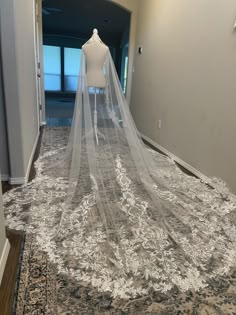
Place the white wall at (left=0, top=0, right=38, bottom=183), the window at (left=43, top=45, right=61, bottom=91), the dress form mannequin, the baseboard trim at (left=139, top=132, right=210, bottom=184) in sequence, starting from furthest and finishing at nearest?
the window at (left=43, top=45, right=61, bottom=91) → the dress form mannequin → the baseboard trim at (left=139, top=132, right=210, bottom=184) → the white wall at (left=0, top=0, right=38, bottom=183)

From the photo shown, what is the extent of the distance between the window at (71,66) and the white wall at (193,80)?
23.3ft

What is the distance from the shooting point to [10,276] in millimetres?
1126

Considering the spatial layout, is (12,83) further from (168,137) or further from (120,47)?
(120,47)

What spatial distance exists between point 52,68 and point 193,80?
9312mm

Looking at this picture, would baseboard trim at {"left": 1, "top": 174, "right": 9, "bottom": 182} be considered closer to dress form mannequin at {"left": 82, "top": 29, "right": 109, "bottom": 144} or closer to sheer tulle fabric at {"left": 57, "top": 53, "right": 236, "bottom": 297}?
sheer tulle fabric at {"left": 57, "top": 53, "right": 236, "bottom": 297}

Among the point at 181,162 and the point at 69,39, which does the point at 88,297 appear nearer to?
the point at 181,162

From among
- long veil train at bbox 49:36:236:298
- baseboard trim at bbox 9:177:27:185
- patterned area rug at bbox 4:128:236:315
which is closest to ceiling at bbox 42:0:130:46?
long veil train at bbox 49:36:236:298

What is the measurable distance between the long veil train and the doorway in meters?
2.56

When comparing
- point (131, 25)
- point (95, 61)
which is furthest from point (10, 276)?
point (131, 25)

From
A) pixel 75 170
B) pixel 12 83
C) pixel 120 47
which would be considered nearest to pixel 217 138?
pixel 75 170

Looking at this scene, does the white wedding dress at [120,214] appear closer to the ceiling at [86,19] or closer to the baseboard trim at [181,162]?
the baseboard trim at [181,162]

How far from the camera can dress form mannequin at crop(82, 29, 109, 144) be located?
9.20 ft

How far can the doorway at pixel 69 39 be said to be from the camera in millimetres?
5961

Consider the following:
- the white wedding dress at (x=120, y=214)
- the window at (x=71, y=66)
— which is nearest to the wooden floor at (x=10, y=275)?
the white wedding dress at (x=120, y=214)
